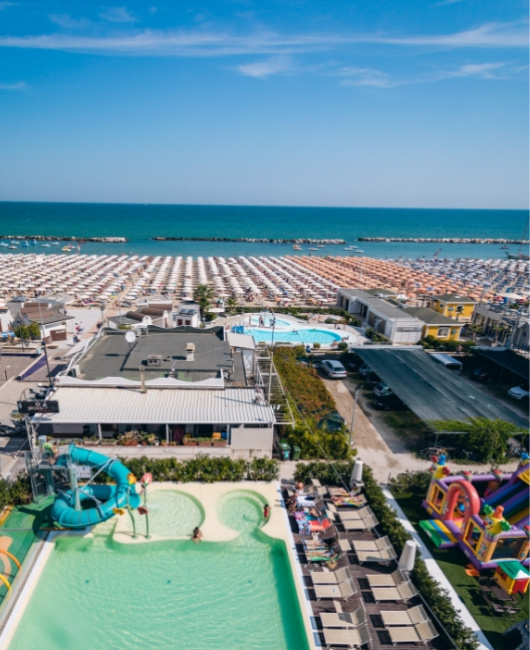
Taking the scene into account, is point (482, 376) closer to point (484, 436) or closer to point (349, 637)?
point (484, 436)

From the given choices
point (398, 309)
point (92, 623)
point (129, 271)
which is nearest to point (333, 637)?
point (92, 623)

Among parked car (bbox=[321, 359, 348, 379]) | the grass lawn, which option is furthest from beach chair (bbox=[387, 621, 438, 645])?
parked car (bbox=[321, 359, 348, 379])

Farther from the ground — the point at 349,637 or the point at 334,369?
the point at 334,369

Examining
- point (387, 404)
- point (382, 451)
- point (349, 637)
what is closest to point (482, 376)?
point (387, 404)

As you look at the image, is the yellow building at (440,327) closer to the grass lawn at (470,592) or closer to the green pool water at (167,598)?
the grass lawn at (470,592)

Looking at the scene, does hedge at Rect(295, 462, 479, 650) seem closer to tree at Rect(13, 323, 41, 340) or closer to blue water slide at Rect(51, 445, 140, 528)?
blue water slide at Rect(51, 445, 140, 528)

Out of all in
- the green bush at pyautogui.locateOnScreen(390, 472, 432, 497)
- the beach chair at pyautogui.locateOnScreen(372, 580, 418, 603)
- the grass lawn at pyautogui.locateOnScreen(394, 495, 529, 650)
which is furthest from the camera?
the green bush at pyautogui.locateOnScreen(390, 472, 432, 497)
